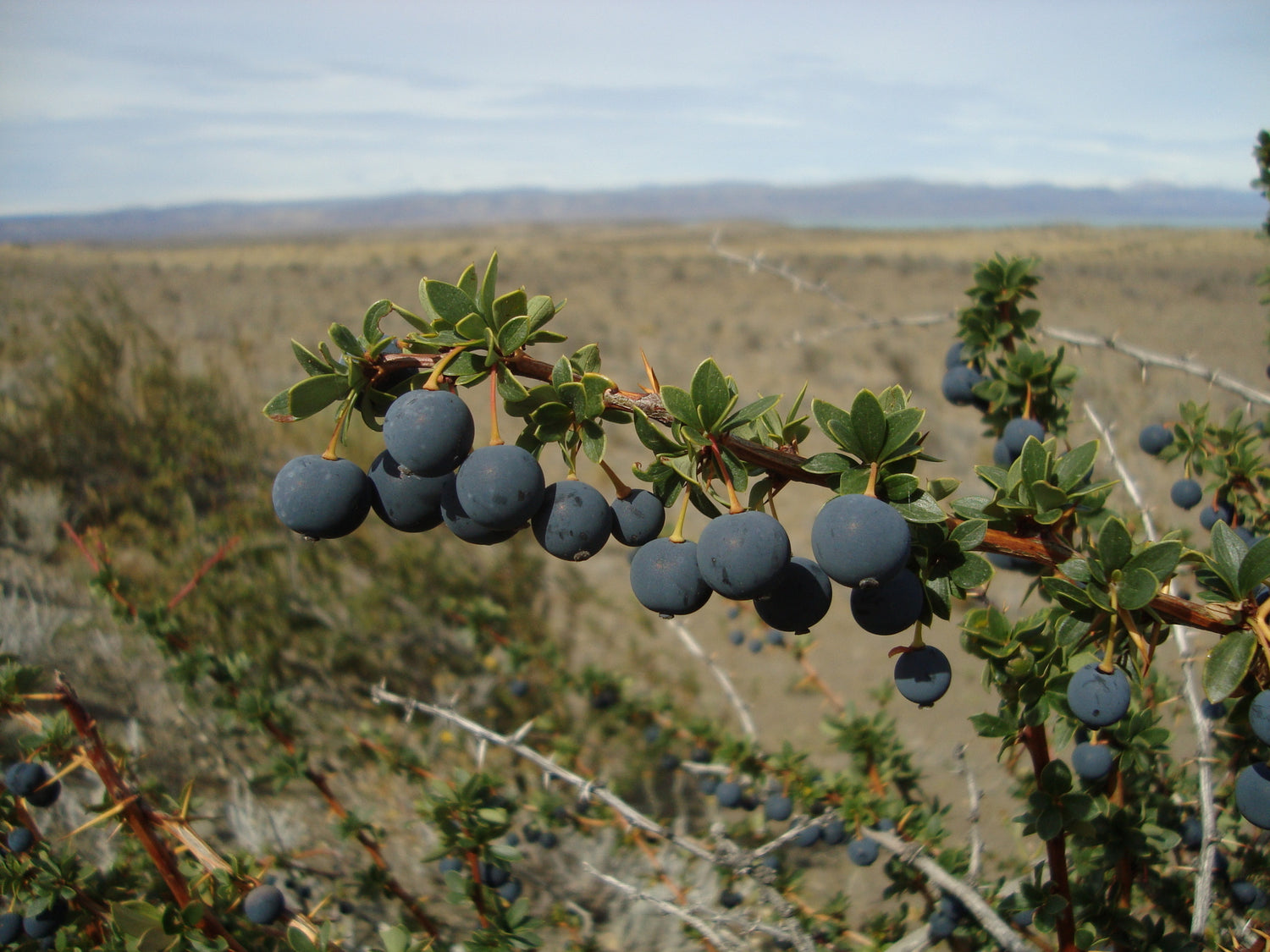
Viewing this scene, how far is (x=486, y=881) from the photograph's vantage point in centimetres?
307

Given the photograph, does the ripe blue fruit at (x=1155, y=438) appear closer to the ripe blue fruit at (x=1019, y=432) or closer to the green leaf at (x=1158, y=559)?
the ripe blue fruit at (x=1019, y=432)

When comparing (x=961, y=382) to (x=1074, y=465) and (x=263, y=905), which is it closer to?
(x=1074, y=465)

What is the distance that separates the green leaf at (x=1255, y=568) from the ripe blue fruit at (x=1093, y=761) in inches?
31.9

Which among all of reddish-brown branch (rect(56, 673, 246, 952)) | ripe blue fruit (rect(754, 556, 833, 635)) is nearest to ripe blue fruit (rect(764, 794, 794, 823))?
reddish-brown branch (rect(56, 673, 246, 952))

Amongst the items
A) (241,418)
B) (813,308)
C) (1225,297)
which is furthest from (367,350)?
(1225,297)

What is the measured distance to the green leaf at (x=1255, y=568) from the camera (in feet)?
4.05

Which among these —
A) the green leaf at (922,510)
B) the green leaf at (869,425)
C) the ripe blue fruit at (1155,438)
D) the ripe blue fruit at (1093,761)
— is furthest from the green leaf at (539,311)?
the ripe blue fruit at (1155,438)

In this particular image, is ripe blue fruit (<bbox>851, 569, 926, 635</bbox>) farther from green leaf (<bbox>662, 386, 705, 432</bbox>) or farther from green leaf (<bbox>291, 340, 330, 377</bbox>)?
green leaf (<bbox>291, 340, 330, 377</bbox>)

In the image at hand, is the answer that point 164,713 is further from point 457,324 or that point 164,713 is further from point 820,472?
point 820,472

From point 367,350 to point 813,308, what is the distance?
919 inches

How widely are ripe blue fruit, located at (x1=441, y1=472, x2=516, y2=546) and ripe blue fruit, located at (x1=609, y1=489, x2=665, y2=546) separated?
0.67 ft

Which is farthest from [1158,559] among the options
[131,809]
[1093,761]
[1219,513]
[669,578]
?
[131,809]

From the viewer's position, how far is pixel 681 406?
4.08 feet

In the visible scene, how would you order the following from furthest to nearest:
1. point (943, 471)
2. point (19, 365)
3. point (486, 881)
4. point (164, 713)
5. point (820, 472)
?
point (943, 471), point (19, 365), point (164, 713), point (486, 881), point (820, 472)
